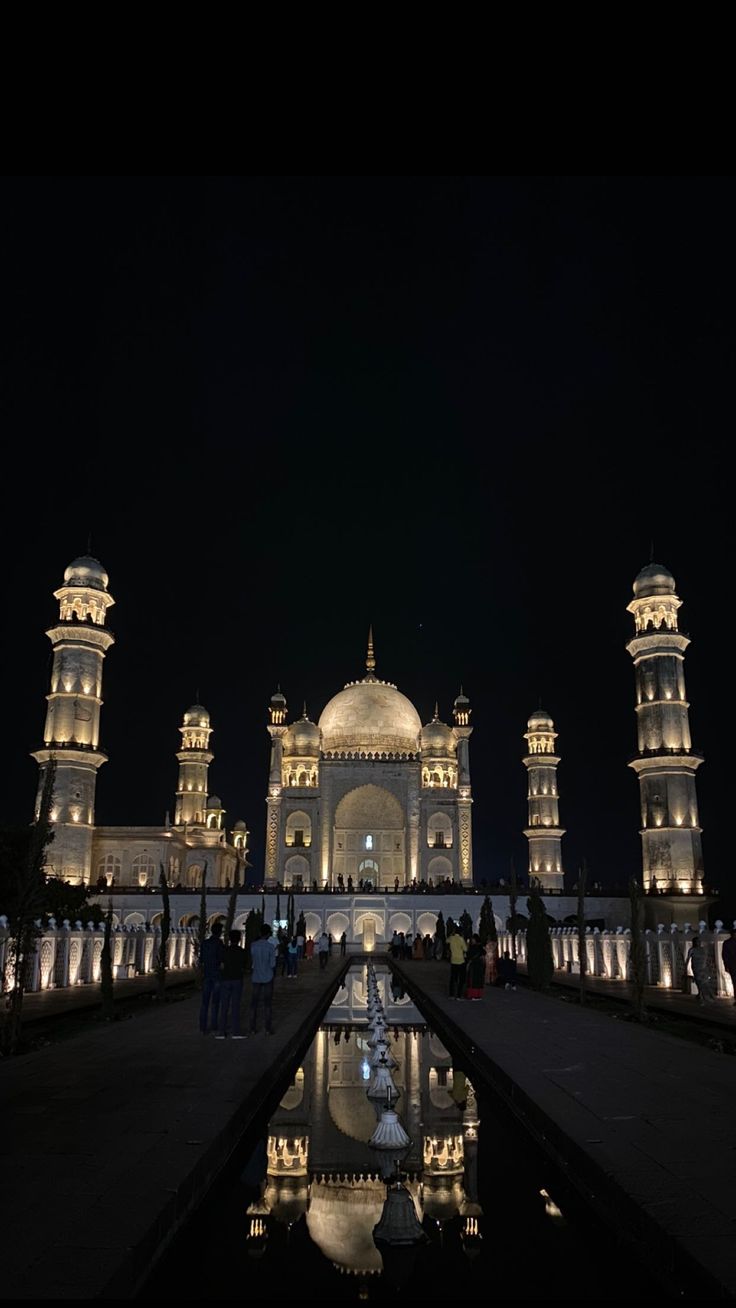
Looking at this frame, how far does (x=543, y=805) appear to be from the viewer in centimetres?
5566

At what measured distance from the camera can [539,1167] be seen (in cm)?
603

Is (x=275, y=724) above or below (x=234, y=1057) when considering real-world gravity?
above

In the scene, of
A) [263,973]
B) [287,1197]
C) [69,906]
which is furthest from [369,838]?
[287,1197]

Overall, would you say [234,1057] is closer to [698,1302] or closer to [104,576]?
[698,1302]

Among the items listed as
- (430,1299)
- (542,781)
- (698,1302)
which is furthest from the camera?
(542,781)

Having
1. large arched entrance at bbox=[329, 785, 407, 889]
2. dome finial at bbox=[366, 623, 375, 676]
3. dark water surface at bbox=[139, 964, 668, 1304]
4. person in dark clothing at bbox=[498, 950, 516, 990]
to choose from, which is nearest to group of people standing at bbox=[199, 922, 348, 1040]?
dark water surface at bbox=[139, 964, 668, 1304]

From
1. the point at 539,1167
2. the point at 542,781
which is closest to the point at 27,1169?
the point at 539,1167

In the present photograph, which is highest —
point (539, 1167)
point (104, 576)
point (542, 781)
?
point (104, 576)

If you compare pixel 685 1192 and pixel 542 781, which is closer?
pixel 685 1192

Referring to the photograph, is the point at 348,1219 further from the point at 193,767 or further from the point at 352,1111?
the point at 193,767

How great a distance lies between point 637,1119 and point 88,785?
40.8m

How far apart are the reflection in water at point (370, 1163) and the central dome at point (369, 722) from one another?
4594 cm

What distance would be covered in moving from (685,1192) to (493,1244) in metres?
0.94

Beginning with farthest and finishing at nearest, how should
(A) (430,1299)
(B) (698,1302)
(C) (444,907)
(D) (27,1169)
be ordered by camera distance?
(C) (444,907) → (D) (27,1169) → (A) (430,1299) → (B) (698,1302)
